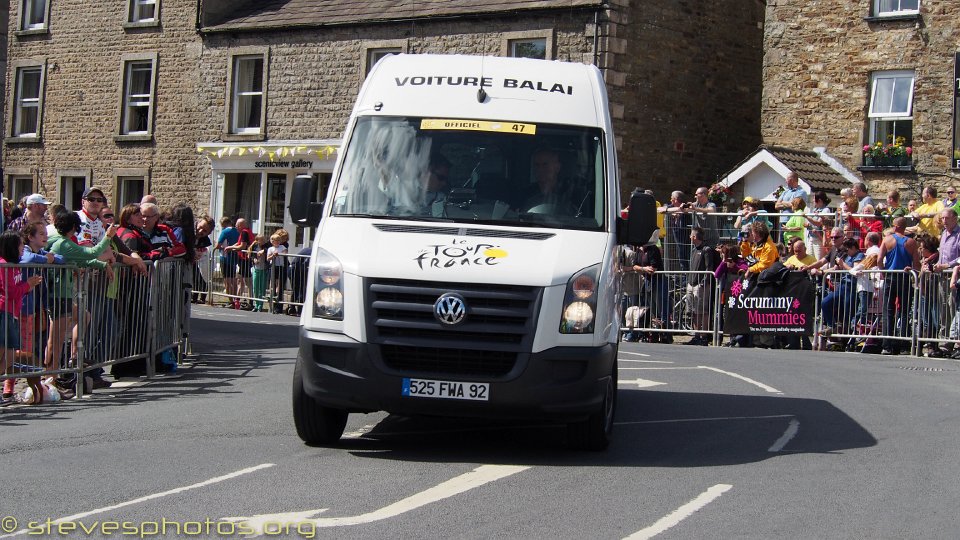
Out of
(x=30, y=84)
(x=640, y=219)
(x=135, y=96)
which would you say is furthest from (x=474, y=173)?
(x=30, y=84)

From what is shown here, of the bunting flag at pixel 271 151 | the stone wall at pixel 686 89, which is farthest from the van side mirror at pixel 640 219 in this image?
the bunting flag at pixel 271 151

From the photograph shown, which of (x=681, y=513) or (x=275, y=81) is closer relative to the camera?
(x=681, y=513)

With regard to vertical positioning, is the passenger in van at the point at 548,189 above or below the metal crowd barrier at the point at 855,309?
above

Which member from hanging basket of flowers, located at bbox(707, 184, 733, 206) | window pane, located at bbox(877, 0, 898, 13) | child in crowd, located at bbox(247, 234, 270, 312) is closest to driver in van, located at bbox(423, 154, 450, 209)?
child in crowd, located at bbox(247, 234, 270, 312)

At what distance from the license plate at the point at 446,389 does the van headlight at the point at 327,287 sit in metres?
0.68

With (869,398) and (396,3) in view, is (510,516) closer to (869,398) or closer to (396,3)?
(869,398)

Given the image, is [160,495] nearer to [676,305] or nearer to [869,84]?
[676,305]

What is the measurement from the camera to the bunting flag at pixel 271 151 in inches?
1399

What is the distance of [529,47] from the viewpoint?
3203 cm

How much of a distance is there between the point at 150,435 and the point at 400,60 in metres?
3.56

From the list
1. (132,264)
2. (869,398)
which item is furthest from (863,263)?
(132,264)

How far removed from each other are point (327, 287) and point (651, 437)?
309 centimetres

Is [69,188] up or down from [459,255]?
up

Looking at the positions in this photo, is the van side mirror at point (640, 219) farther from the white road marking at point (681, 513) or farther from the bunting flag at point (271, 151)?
the bunting flag at point (271, 151)
